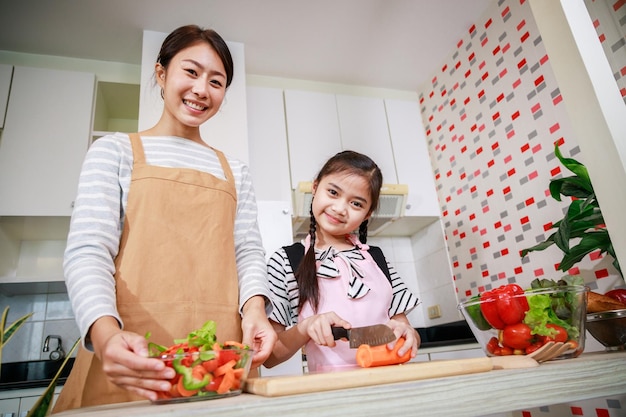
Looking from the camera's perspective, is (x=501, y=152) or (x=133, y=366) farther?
(x=501, y=152)

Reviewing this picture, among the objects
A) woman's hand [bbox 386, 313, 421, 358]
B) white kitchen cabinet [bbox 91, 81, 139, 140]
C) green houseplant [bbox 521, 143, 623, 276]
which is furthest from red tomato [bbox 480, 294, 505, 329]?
white kitchen cabinet [bbox 91, 81, 139, 140]

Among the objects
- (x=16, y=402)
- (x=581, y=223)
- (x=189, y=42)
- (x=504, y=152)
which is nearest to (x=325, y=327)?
(x=189, y=42)

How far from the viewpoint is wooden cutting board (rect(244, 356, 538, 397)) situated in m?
0.42

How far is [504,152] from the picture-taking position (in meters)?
2.13

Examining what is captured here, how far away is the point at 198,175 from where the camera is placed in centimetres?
85

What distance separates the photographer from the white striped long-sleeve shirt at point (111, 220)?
59 cm

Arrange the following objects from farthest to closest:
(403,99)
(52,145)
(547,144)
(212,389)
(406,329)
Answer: (403,99)
(52,145)
(547,144)
(406,329)
(212,389)

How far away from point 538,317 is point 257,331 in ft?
1.52

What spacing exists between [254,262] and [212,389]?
16.9 inches

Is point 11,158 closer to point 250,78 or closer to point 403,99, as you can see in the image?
point 250,78

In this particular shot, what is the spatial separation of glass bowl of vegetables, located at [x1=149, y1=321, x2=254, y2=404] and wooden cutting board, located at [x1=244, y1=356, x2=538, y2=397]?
3cm

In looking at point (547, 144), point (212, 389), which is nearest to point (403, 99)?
point (547, 144)

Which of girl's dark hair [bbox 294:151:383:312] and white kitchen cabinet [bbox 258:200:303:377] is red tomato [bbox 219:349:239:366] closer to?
girl's dark hair [bbox 294:151:383:312]

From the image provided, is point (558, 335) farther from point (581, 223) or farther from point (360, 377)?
point (581, 223)
